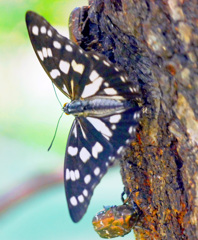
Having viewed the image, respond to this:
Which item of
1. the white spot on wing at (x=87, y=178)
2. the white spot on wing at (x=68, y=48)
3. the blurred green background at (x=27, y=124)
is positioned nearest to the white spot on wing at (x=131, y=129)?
the white spot on wing at (x=87, y=178)

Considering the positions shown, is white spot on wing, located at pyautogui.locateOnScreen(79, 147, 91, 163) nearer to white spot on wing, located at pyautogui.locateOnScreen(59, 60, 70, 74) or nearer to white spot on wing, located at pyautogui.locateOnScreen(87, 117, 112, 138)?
white spot on wing, located at pyautogui.locateOnScreen(87, 117, 112, 138)

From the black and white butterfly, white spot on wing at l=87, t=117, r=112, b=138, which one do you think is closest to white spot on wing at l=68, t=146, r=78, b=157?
the black and white butterfly

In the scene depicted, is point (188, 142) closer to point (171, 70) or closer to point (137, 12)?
point (171, 70)

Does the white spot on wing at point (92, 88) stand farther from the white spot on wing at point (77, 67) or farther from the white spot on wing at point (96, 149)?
the white spot on wing at point (96, 149)

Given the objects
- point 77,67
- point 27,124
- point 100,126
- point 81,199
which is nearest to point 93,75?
→ point 77,67

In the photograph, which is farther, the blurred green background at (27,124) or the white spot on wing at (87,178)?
the blurred green background at (27,124)

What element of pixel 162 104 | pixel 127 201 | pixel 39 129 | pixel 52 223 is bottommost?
pixel 127 201

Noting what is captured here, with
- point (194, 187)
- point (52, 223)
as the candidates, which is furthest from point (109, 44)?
point (52, 223)

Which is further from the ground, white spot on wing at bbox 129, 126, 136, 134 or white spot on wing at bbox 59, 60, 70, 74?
white spot on wing at bbox 59, 60, 70, 74
